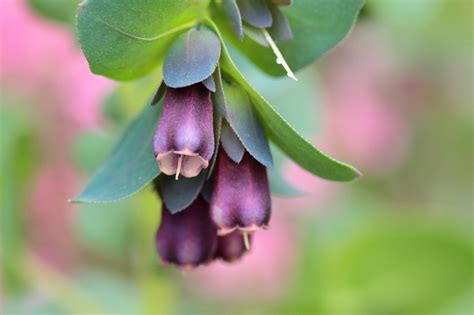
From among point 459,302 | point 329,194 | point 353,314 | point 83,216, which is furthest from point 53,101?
point 459,302

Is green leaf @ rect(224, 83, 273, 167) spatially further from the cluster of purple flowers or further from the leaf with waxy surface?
the leaf with waxy surface

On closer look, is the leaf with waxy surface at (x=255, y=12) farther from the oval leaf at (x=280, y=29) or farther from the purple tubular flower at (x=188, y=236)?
the purple tubular flower at (x=188, y=236)

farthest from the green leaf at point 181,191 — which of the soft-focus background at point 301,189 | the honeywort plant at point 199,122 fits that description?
the soft-focus background at point 301,189

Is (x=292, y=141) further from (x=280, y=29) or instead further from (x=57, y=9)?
(x=57, y=9)

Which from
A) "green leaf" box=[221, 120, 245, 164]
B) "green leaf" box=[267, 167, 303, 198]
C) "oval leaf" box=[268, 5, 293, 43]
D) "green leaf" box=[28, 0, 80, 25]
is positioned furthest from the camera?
"green leaf" box=[28, 0, 80, 25]

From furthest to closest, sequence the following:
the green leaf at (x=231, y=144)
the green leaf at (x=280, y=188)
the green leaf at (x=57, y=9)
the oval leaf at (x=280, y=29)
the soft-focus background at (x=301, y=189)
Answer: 1. the soft-focus background at (x=301, y=189)
2. the green leaf at (x=57, y=9)
3. the green leaf at (x=280, y=188)
4. the oval leaf at (x=280, y=29)
5. the green leaf at (x=231, y=144)

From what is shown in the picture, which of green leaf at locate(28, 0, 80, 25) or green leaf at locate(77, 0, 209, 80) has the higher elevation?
green leaf at locate(77, 0, 209, 80)

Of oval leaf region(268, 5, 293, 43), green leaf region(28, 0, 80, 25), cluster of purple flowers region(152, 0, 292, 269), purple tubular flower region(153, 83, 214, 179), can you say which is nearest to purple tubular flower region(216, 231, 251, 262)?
cluster of purple flowers region(152, 0, 292, 269)

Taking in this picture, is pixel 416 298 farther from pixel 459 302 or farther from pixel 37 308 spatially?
pixel 37 308
